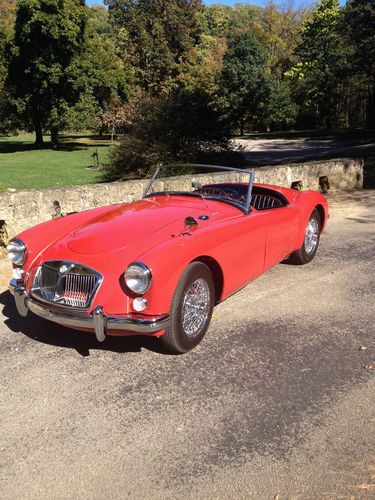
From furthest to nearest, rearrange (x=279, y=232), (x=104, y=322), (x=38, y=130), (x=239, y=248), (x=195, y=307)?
(x=38, y=130), (x=279, y=232), (x=239, y=248), (x=195, y=307), (x=104, y=322)

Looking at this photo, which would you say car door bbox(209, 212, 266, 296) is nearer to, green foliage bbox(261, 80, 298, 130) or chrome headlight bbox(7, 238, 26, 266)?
chrome headlight bbox(7, 238, 26, 266)

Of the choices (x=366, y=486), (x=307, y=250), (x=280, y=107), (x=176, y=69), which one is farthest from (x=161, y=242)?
(x=176, y=69)

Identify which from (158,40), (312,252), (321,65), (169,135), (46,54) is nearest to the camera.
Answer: (312,252)

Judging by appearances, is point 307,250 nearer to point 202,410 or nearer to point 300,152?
point 202,410

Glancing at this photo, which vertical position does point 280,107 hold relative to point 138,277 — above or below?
above

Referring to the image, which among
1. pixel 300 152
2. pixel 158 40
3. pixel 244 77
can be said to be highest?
pixel 158 40

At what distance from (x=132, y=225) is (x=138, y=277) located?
854 millimetres

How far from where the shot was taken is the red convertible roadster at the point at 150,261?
11.3 feet

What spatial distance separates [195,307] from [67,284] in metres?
1.06

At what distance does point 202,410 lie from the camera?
3.09 meters

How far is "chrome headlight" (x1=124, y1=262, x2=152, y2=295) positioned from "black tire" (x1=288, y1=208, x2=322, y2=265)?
2932mm

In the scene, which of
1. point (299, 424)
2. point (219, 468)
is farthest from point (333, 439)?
point (219, 468)

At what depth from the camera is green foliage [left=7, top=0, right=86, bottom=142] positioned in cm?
2917

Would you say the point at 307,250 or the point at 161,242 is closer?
the point at 161,242
